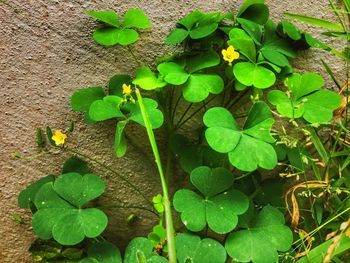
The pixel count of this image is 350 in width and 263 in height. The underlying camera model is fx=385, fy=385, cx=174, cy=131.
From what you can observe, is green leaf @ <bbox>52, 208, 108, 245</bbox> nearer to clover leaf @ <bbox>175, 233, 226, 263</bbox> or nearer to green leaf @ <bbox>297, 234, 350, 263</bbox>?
clover leaf @ <bbox>175, 233, 226, 263</bbox>

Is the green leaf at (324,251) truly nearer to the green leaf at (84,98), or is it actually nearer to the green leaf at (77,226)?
the green leaf at (77,226)

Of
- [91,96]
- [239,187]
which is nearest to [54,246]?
[91,96]

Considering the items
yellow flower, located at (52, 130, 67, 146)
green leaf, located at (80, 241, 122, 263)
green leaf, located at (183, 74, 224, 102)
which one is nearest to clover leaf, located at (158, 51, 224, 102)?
green leaf, located at (183, 74, 224, 102)

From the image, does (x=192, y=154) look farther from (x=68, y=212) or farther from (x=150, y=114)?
(x=68, y=212)

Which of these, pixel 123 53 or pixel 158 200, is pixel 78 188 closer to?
pixel 158 200

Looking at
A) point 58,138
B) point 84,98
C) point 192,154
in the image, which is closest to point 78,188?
point 58,138

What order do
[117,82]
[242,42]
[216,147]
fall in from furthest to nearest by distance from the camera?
1. [117,82]
2. [242,42]
3. [216,147]
